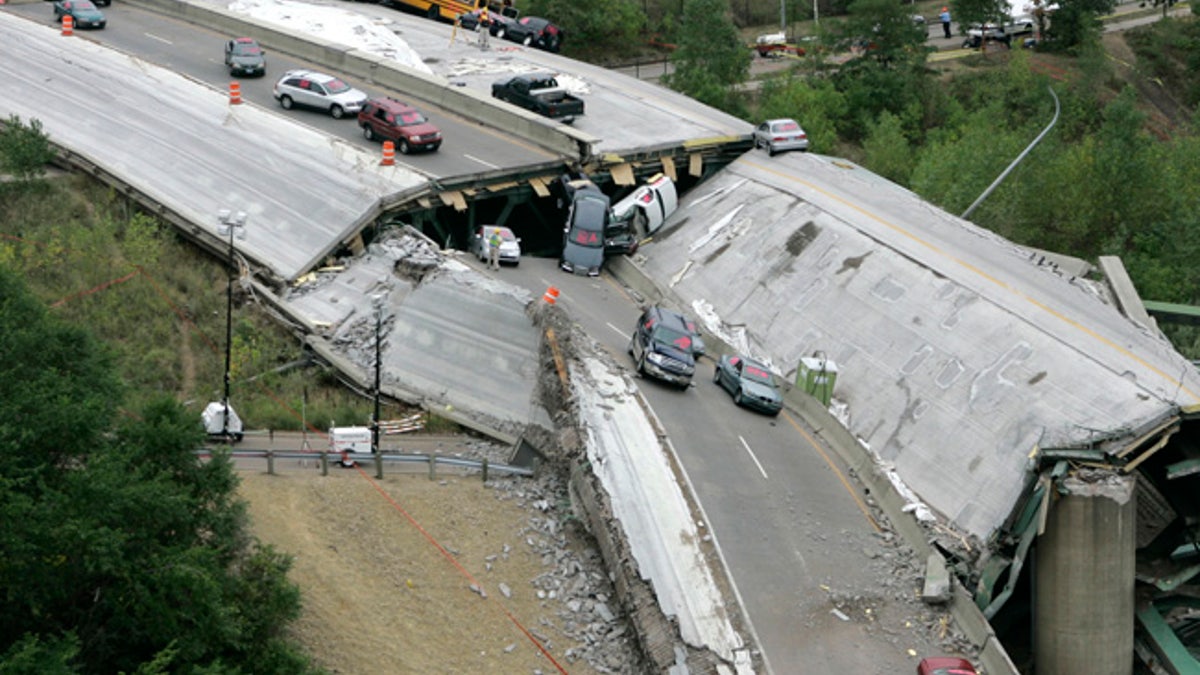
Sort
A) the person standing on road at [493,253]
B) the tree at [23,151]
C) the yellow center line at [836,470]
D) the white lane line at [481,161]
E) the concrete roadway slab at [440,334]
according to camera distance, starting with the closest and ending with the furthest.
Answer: the yellow center line at [836,470]
the concrete roadway slab at [440,334]
the person standing on road at [493,253]
the tree at [23,151]
the white lane line at [481,161]

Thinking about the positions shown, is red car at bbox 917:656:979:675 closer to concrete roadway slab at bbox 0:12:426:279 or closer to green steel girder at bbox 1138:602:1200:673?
green steel girder at bbox 1138:602:1200:673

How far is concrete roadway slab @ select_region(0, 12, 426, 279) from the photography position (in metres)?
48.9

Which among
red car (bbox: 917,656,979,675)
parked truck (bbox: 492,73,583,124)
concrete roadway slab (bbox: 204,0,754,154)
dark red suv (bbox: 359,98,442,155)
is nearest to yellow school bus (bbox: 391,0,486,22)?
concrete roadway slab (bbox: 204,0,754,154)

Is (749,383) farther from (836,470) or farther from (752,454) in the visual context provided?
(836,470)

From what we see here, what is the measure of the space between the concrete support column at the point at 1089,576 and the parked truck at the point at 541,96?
93.2 ft

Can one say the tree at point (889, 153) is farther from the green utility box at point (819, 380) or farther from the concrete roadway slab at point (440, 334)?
the concrete roadway slab at point (440, 334)

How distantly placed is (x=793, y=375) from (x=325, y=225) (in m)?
16.3

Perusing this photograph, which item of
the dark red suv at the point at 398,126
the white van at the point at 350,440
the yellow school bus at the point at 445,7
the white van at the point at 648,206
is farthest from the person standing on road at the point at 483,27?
the white van at the point at 350,440

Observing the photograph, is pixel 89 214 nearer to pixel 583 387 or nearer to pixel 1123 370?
pixel 583 387

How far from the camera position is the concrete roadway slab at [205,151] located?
4891 centimetres

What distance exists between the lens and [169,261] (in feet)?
156

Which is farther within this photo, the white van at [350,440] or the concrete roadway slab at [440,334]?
the concrete roadway slab at [440,334]

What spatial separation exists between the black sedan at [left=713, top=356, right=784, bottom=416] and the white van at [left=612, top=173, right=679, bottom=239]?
11.1m

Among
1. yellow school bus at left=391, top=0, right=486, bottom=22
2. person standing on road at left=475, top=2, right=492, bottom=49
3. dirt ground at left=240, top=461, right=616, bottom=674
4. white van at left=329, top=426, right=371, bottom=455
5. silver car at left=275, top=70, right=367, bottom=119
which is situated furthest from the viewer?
yellow school bus at left=391, top=0, right=486, bottom=22
